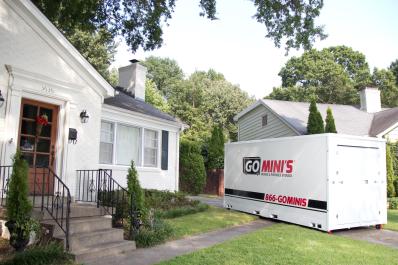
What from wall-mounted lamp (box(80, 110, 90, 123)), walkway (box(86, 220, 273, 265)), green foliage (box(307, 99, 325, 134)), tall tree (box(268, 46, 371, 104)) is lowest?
walkway (box(86, 220, 273, 265))

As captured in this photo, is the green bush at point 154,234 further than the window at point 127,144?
No

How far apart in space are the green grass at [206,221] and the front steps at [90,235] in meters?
1.64

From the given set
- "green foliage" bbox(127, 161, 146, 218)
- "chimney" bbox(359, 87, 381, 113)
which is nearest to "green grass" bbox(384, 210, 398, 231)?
"green foliage" bbox(127, 161, 146, 218)

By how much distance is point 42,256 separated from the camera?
5.69m

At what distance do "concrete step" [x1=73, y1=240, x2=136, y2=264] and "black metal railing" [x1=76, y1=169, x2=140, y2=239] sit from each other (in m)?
0.54

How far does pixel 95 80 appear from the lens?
33.0ft

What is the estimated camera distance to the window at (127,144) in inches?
469

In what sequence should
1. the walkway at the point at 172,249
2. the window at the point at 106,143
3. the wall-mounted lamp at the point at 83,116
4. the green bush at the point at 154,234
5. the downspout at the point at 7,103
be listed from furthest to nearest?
1. the window at the point at 106,143
2. the wall-mounted lamp at the point at 83,116
3. the downspout at the point at 7,103
4. the green bush at the point at 154,234
5. the walkway at the point at 172,249

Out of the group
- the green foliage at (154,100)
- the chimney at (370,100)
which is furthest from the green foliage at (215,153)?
the green foliage at (154,100)

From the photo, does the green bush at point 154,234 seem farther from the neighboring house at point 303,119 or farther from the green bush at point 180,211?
the neighboring house at point 303,119

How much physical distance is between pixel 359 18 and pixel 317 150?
20.3 ft

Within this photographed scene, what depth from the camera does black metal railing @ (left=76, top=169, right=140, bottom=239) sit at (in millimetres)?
7930

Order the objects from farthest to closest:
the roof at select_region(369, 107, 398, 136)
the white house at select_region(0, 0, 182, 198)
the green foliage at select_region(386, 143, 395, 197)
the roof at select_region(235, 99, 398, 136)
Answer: the roof at select_region(235, 99, 398, 136) → the roof at select_region(369, 107, 398, 136) → the green foliage at select_region(386, 143, 395, 197) → the white house at select_region(0, 0, 182, 198)

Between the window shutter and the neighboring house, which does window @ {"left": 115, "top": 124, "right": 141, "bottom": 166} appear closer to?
the window shutter
